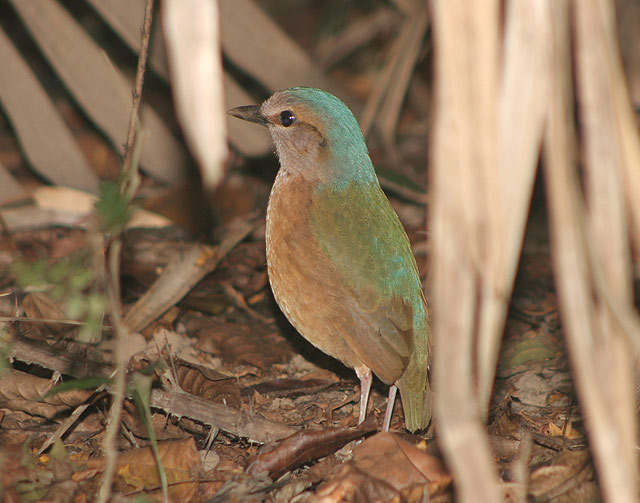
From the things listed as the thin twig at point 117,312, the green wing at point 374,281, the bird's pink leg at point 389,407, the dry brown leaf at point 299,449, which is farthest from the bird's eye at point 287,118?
the dry brown leaf at point 299,449

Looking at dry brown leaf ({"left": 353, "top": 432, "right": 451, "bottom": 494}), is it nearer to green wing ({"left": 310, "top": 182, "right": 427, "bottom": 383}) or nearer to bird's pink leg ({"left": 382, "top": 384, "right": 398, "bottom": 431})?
green wing ({"left": 310, "top": 182, "right": 427, "bottom": 383})

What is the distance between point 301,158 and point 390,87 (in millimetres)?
2230

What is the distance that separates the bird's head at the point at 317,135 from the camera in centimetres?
414

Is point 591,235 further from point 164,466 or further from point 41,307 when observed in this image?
point 41,307

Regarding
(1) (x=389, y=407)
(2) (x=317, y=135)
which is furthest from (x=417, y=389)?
(2) (x=317, y=135)

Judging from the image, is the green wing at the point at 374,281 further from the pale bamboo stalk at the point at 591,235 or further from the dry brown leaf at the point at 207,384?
the pale bamboo stalk at the point at 591,235

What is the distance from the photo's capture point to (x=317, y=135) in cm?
424

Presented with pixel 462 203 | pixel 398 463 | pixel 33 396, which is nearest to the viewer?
pixel 462 203

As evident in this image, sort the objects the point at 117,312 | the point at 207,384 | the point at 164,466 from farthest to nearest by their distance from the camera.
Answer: the point at 207,384 → the point at 164,466 → the point at 117,312

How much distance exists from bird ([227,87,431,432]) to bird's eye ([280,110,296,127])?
9 cm

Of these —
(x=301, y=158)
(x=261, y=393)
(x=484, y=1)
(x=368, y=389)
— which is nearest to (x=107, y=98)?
(x=301, y=158)

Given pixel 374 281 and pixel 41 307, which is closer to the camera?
pixel 374 281

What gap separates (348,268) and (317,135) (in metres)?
0.88

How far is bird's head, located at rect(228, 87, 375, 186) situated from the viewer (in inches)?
163
